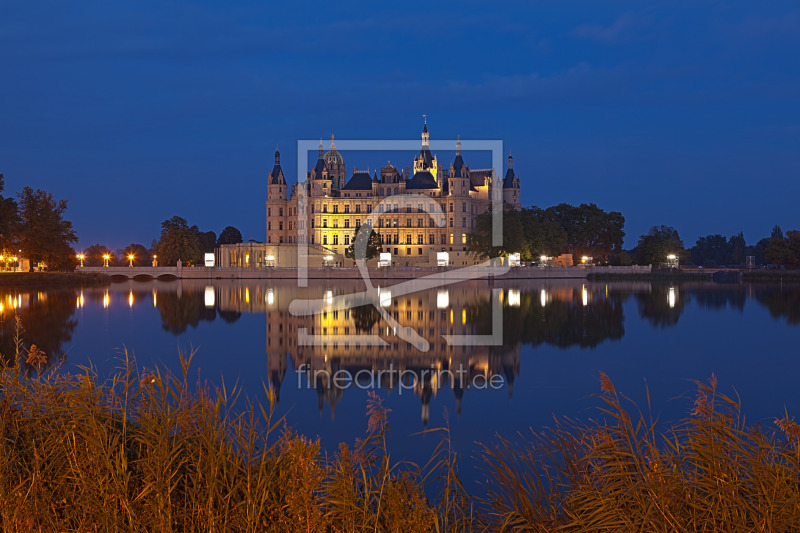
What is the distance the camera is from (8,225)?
181 ft

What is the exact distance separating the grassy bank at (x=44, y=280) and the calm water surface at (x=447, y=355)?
66.1ft

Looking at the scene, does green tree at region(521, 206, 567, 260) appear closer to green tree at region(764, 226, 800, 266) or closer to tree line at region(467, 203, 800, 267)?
tree line at region(467, 203, 800, 267)

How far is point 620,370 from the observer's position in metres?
17.8

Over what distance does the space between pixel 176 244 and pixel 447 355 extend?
244ft

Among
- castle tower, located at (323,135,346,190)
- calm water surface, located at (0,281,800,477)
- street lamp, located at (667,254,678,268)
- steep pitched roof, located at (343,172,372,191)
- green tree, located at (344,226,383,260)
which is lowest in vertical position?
calm water surface, located at (0,281,800,477)

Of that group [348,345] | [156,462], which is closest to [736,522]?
[156,462]

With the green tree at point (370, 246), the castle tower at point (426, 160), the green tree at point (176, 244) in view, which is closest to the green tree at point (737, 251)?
the castle tower at point (426, 160)

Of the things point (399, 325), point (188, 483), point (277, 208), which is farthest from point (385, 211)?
point (188, 483)

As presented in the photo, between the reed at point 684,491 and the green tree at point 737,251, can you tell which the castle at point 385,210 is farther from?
the reed at point 684,491

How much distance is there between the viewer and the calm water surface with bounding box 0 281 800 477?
12.5 metres

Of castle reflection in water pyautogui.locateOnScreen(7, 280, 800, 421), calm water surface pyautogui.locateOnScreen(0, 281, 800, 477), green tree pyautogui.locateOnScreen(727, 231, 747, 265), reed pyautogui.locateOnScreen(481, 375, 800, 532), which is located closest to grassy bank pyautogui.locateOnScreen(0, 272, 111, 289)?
castle reflection in water pyautogui.locateOnScreen(7, 280, 800, 421)

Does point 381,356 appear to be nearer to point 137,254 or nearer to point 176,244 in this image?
point 176,244

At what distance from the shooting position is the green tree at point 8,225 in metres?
52.6

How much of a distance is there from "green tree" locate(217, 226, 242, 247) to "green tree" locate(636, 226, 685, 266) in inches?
2754
